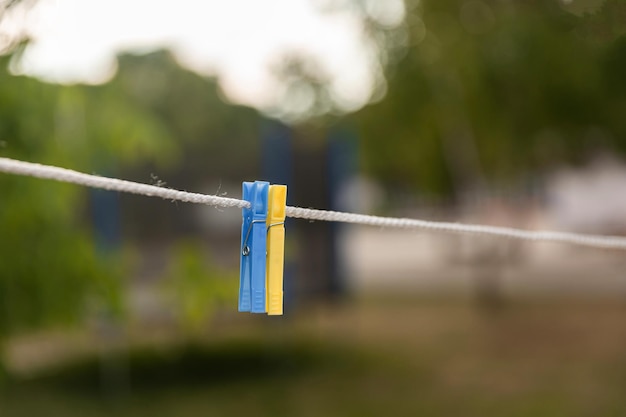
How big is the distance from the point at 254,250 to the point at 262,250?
0.05 feet

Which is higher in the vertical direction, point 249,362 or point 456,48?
point 456,48

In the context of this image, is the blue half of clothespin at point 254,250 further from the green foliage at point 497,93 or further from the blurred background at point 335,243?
the green foliage at point 497,93

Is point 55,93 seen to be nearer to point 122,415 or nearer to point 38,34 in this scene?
point 38,34

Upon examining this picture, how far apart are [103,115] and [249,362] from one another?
2511 millimetres

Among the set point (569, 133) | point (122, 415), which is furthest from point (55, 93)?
point (569, 133)

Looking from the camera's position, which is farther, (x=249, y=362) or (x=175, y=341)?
(x=175, y=341)

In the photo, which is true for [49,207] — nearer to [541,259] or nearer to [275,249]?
[275,249]

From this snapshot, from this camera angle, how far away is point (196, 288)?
496cm

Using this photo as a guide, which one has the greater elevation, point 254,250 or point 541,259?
point 541,259

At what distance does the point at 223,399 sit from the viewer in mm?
4762

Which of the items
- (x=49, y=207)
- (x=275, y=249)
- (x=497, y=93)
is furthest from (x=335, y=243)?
(x=275, y=249)

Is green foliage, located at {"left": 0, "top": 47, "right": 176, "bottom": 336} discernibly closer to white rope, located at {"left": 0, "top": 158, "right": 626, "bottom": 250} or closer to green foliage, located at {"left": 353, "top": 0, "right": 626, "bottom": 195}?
white rope, located at {"left": 0, "top": 158, "right": 626, "bottom": 250}

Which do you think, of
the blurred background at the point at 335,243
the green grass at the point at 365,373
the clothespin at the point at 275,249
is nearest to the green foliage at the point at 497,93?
the blurred background at the point at 335,243

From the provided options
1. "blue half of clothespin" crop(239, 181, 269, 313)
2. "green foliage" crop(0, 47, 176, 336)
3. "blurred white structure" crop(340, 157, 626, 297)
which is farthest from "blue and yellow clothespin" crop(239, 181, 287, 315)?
"blurred white structure" crop(340, 157, 626, 297)
